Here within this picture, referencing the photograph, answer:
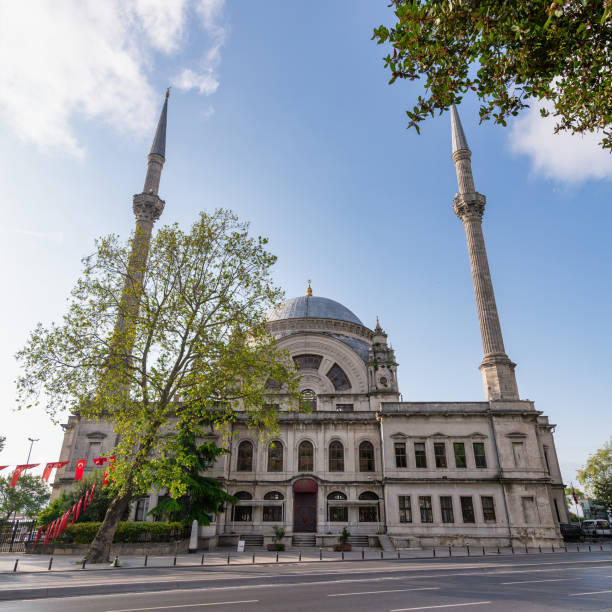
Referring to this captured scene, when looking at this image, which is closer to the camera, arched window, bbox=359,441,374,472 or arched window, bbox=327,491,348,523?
arched window, bbox=327,491,348,523

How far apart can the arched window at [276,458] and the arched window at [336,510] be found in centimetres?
408

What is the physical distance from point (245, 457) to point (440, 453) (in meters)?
13.8

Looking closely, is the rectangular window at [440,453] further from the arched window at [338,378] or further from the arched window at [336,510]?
the arched window at [338,378]

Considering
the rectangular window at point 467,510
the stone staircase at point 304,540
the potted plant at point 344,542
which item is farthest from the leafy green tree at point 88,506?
the rectangular window at point 467,510

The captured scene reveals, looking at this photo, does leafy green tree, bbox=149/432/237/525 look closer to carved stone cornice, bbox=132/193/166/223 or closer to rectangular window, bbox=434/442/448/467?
rectangular window, bbox=434/442/448/467

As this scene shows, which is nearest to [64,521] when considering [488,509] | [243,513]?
[243,513]

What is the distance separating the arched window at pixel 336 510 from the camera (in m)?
28.8

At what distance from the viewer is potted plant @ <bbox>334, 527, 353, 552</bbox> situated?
24359mm

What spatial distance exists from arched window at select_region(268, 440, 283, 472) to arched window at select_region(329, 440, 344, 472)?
11.9ft

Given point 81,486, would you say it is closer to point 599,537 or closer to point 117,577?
point 117,577

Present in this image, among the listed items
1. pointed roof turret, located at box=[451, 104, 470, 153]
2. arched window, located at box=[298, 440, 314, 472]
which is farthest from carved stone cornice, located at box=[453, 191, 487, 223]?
arched window, located at box=[298, 440, 314, 472]

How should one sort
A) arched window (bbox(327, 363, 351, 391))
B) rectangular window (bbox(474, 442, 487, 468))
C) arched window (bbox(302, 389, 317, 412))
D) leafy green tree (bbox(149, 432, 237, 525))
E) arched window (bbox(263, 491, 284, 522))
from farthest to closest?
arched window (bbox(327, 363, 351, 391)) < arched window (bbox(302, 389, 317, 412)) < arched window (bbox(263, 491, 284, 522)) < rectangular window (bbox(474, 442, 487, 468)) < leafy green tree (bbox(149, 432, 237, 525))

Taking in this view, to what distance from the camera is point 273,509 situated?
29.3 meters

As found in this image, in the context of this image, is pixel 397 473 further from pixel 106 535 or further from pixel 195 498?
pixel 106 535
